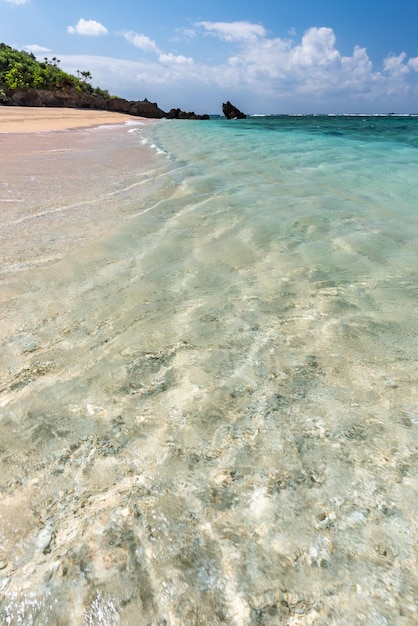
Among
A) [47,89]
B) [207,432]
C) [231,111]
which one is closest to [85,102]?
[47,89]

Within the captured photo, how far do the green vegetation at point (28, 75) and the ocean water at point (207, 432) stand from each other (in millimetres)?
55136

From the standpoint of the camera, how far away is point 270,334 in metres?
2.57

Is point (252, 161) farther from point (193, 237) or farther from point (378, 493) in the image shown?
point (378, 493)

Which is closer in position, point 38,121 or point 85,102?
point 38,121

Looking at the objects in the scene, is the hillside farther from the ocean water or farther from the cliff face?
the ocean water

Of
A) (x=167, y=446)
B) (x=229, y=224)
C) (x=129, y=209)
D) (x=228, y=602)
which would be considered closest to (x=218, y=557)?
(x=228, y=602)

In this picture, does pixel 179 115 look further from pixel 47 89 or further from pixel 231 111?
pixel 47 89

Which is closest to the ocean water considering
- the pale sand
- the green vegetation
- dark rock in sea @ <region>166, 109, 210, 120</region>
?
the pale sand

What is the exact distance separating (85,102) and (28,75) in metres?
8.02

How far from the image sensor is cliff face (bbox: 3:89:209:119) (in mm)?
47438

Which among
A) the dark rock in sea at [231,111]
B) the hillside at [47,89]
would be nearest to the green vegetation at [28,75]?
the hillside at [47,89]

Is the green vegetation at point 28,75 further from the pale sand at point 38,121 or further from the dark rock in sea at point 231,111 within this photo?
the dark rock in sea at point 231,111

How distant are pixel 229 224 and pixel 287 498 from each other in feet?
13.0

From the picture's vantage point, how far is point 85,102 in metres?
54.5
